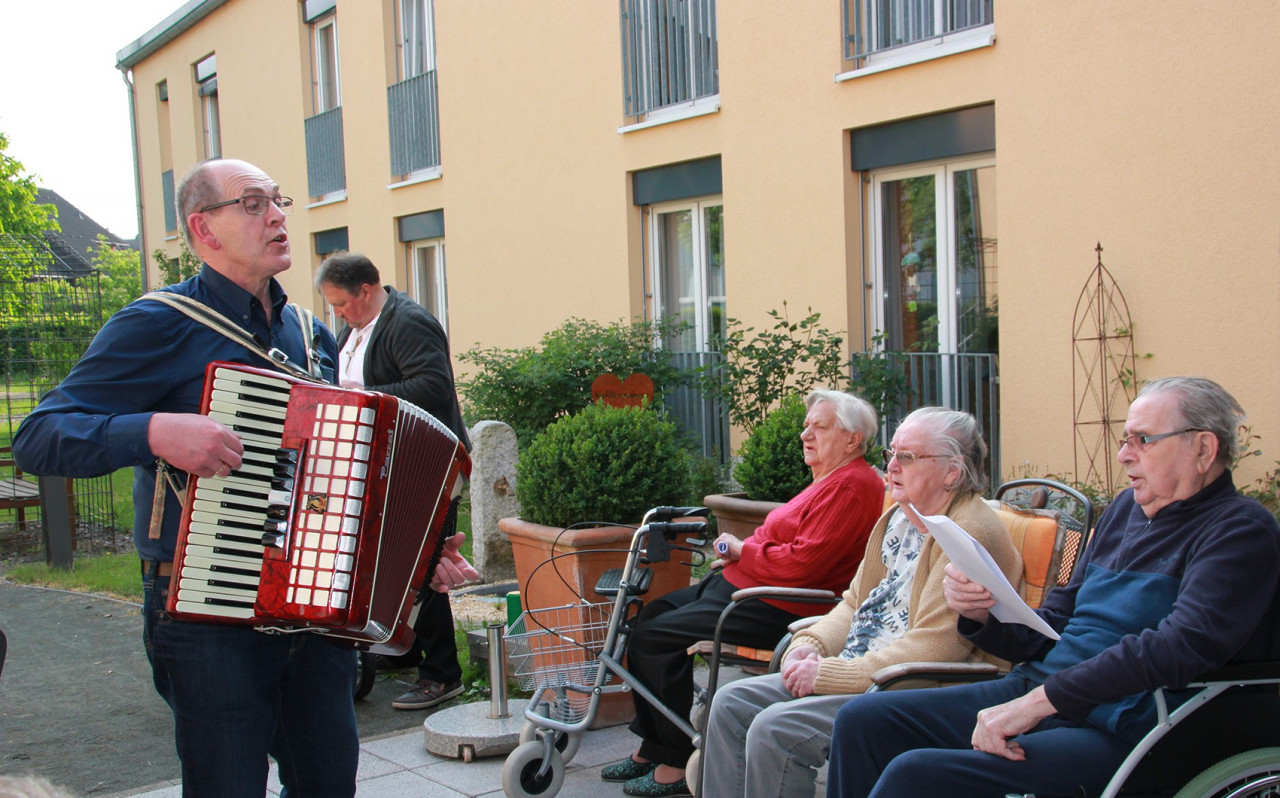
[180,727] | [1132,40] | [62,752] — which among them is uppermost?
[1132,40]

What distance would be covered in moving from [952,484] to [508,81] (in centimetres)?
927

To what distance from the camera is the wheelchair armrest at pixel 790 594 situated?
13.4 feet

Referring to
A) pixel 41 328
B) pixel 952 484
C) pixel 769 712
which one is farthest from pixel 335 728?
pixel 41 328

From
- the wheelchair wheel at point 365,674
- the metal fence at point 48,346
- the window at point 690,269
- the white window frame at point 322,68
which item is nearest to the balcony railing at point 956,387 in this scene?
the window at point 690,269

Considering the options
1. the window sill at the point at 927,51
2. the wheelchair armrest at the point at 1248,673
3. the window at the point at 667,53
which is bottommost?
the wheelchair armrest at the point at 1248,673

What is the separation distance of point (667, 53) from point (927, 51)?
2951 mm

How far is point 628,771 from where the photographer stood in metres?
4.48

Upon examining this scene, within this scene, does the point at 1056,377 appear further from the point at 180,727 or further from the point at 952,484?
the point at 180,727

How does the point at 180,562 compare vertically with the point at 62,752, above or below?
above

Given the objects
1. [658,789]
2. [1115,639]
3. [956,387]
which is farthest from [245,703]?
[956,387]

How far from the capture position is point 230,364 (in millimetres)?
2512

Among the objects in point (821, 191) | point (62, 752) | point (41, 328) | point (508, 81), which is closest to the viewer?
point (62, 752)

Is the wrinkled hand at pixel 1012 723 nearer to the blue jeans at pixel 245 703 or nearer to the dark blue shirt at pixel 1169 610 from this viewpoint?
the dark blue shirt at pixel 1169 610

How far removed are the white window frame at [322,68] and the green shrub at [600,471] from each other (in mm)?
12109
